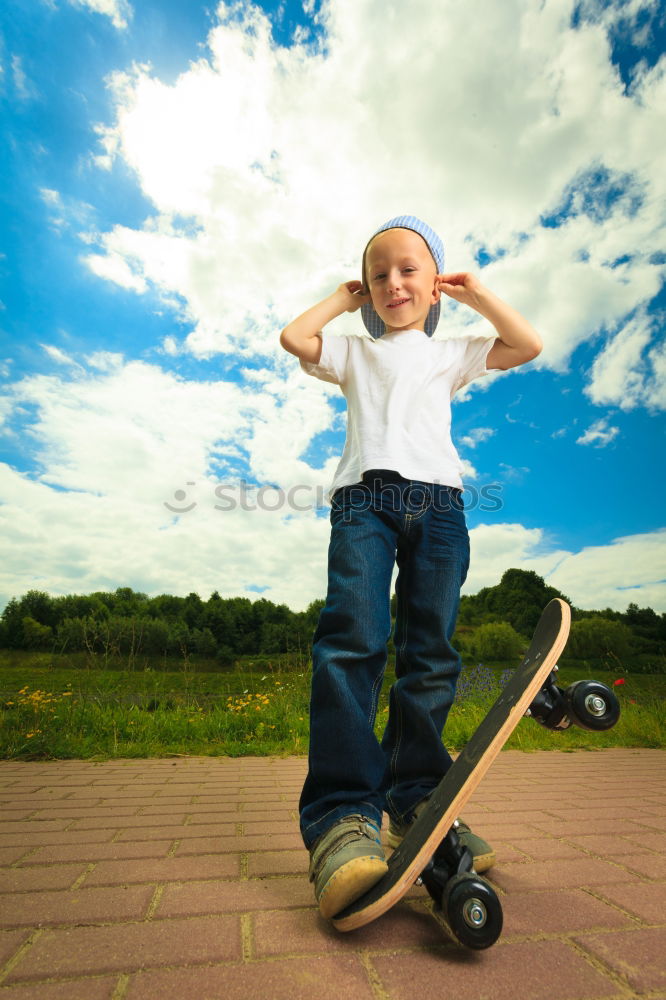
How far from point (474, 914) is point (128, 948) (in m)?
0.67

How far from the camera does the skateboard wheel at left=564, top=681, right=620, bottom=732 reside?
1336 mm

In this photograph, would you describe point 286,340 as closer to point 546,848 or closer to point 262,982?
point 262,982

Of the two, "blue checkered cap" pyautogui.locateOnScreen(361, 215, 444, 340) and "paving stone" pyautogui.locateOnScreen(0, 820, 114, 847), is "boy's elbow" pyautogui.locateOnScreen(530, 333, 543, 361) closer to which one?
"blue checkered cap" pyautogui.locateOnScreen(361, 215, 444, 340)

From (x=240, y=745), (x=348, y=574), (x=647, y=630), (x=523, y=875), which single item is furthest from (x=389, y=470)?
(x=647, y=630)

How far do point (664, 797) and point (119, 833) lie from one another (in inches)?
91.3

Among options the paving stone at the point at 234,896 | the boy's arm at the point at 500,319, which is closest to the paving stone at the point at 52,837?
the paving stone at the point at 234,896

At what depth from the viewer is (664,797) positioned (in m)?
2.80

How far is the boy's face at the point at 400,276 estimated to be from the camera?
2025 mm

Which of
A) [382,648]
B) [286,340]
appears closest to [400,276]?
[286,340]

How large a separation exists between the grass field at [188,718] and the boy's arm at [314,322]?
8.80 feet

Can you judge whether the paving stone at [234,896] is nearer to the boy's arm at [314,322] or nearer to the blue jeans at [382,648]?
the blue jeans at [382,648]

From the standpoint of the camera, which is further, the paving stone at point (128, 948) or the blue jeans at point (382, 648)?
the blue jeans at point (382, 648)

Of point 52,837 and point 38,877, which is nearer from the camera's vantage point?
point 38,877

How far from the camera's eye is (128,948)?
1206 millimetres
